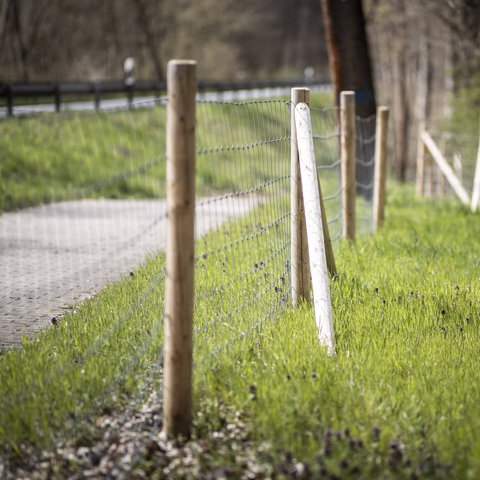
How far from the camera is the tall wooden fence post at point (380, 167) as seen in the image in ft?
34.4

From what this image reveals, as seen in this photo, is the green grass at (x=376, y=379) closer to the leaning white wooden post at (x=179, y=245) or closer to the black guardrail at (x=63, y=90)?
the leaning white wooden post at (x=179, y=245)

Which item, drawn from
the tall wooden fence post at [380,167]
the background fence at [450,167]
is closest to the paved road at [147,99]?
the tall wooden fence post at [380,167]

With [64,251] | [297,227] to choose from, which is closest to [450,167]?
[64,251]

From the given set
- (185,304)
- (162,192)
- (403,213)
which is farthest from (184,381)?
(162,192)

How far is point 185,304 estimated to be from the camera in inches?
157

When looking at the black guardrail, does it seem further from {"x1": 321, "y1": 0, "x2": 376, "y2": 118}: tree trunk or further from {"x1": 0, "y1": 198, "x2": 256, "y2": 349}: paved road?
{"x1": 321, "y1": 0, "x2": 376, "y2": 118}: tree trunk

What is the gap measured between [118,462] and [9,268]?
5.18 meters

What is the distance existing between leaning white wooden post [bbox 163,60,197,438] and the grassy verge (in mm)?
219

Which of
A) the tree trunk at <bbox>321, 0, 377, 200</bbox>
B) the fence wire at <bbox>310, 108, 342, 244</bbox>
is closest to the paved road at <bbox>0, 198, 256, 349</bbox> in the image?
the fence wire at <bbox>310, 108, 342, 244</bbox>

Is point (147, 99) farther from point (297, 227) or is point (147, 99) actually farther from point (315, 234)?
point (315, 234)

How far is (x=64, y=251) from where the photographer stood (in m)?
9.67

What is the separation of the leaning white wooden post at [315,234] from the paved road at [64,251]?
59 cm

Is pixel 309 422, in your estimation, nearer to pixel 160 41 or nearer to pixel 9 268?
pixel 9 268

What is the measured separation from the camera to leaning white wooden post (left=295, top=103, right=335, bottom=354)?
206 inches
